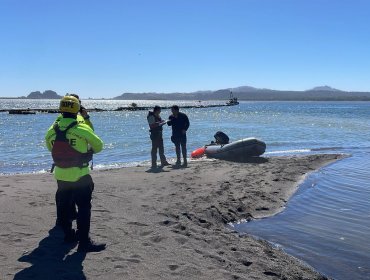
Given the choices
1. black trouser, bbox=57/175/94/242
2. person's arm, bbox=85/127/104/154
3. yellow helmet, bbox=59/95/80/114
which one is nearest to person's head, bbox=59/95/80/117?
yellow helmet, bbox=59/95/80/114

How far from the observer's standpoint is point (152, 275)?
16.7 ft

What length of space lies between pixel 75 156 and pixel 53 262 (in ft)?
4.36

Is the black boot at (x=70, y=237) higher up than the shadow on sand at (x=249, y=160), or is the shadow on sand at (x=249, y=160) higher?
the black boot at (x=70, y=237)

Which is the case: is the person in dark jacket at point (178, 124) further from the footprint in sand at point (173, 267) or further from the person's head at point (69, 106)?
the footprint in sand at point (173, 267)

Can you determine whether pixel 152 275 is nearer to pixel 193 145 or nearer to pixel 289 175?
pixel 289 175

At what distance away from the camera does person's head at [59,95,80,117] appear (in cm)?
548

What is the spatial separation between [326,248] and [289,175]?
243 inches

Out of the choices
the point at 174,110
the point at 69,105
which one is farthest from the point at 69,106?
the point at 174,110

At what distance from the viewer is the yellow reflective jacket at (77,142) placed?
5.41 metres

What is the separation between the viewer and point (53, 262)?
206 inches

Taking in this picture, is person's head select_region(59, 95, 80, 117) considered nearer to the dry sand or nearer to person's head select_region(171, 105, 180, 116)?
the dry sand

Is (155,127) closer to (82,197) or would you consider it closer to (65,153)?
(82,197)

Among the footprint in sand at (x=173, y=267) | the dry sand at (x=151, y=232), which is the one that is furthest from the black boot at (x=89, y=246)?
the footprint in sand at (x=173, y=267)

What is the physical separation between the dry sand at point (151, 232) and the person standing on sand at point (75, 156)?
0.38 meters
